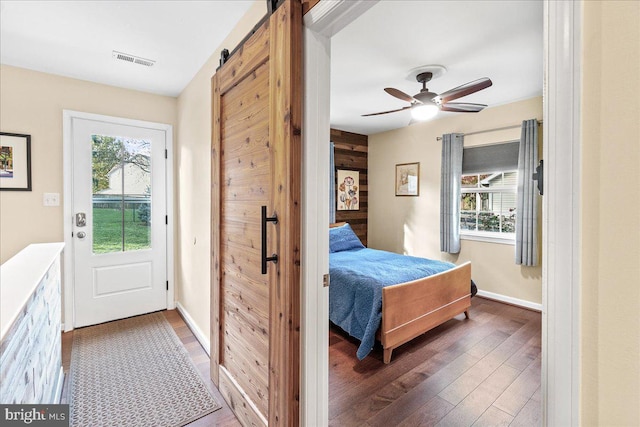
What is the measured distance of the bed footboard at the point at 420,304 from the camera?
7.82ft

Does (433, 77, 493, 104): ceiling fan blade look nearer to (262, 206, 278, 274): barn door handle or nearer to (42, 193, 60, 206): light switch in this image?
(262, 206, 278, 274): barn door handle

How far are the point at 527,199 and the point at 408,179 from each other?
1729mm

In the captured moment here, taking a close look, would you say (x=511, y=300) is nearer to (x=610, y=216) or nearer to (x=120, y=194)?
(x=610, y=216)

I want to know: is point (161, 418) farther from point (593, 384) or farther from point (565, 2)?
point (565, 2)

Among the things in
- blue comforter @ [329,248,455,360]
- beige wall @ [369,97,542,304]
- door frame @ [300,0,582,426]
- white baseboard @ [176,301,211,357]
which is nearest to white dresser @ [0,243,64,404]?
white baseboard @ [176,301,211,357]

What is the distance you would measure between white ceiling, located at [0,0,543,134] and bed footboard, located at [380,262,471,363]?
1.94 m

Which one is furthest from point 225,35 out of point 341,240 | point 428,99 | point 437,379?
point 437,379

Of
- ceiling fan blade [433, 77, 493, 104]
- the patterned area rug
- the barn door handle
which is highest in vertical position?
ceiling fan blade [433, 77, 493, 104]

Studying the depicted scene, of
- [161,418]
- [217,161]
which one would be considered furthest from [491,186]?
[161,418]

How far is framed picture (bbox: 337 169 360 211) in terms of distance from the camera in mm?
5094

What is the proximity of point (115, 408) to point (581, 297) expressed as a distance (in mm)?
2403

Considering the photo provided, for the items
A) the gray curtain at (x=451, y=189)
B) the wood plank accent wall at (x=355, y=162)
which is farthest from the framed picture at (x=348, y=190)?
the gray curtain at (x=451, y=189)

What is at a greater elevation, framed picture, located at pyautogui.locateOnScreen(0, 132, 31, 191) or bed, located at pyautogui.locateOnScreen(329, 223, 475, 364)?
framed picture, located at pyautogui.locateOnScreen(0, 132, 31, 191)

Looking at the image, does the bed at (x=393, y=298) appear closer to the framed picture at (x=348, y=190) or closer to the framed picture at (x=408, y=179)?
the framed picture at (x=408, y=179)
